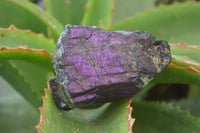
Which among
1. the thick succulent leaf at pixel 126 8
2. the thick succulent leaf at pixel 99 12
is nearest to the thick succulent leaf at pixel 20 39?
the thick succulent leaf at pixel 99 12

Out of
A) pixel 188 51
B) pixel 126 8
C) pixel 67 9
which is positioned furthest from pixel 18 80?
pixel 126 8

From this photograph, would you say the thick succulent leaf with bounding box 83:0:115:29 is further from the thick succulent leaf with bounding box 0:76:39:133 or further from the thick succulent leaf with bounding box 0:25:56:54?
the thick succulent leaf with bounding box 0:76:39:133

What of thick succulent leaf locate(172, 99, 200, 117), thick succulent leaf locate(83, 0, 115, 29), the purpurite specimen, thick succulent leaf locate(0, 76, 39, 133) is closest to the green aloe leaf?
the purpurite specimen

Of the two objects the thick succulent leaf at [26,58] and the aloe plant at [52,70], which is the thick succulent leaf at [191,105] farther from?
the thick succulent leaf at [26,58]

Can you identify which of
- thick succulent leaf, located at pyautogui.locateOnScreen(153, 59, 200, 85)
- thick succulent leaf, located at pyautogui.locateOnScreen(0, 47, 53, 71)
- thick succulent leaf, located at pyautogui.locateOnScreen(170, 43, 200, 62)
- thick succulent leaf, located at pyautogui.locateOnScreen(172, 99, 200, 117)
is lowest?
thick succulent leaf, located at pyautogui.locateOnScreen(172, 99, 200, 117)

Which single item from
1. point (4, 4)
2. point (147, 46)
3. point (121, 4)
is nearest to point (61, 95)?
point (147, 46)

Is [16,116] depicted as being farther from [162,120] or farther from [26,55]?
[162,120]
